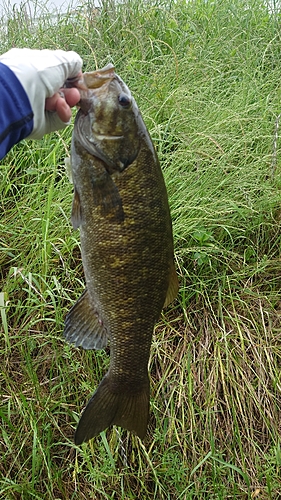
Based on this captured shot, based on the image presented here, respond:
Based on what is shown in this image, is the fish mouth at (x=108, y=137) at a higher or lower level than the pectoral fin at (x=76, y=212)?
higher

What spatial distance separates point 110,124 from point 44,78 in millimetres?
224

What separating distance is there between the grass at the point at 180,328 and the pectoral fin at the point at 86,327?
39 centimetres

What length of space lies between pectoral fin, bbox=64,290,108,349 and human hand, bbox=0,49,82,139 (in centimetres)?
55

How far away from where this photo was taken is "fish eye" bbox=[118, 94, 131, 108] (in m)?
1.49

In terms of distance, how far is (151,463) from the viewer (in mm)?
2041

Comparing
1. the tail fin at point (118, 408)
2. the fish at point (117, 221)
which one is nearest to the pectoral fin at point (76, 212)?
the fish at point (117, 221)

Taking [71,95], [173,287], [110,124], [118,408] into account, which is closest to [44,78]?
[71,95]

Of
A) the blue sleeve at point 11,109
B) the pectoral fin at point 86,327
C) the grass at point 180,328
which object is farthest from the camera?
the grass at point 180,328

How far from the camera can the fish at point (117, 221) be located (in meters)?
1.48

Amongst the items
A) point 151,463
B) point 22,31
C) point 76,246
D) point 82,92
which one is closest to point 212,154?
point 76,246

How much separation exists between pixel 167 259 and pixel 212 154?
4.76 feet

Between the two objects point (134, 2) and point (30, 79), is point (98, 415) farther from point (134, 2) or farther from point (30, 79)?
point (134, 2)

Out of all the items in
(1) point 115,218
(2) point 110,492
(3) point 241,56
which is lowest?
(2) point 110,492

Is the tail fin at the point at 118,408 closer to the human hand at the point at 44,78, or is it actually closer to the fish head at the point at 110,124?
the fish head at the point at 110,124
